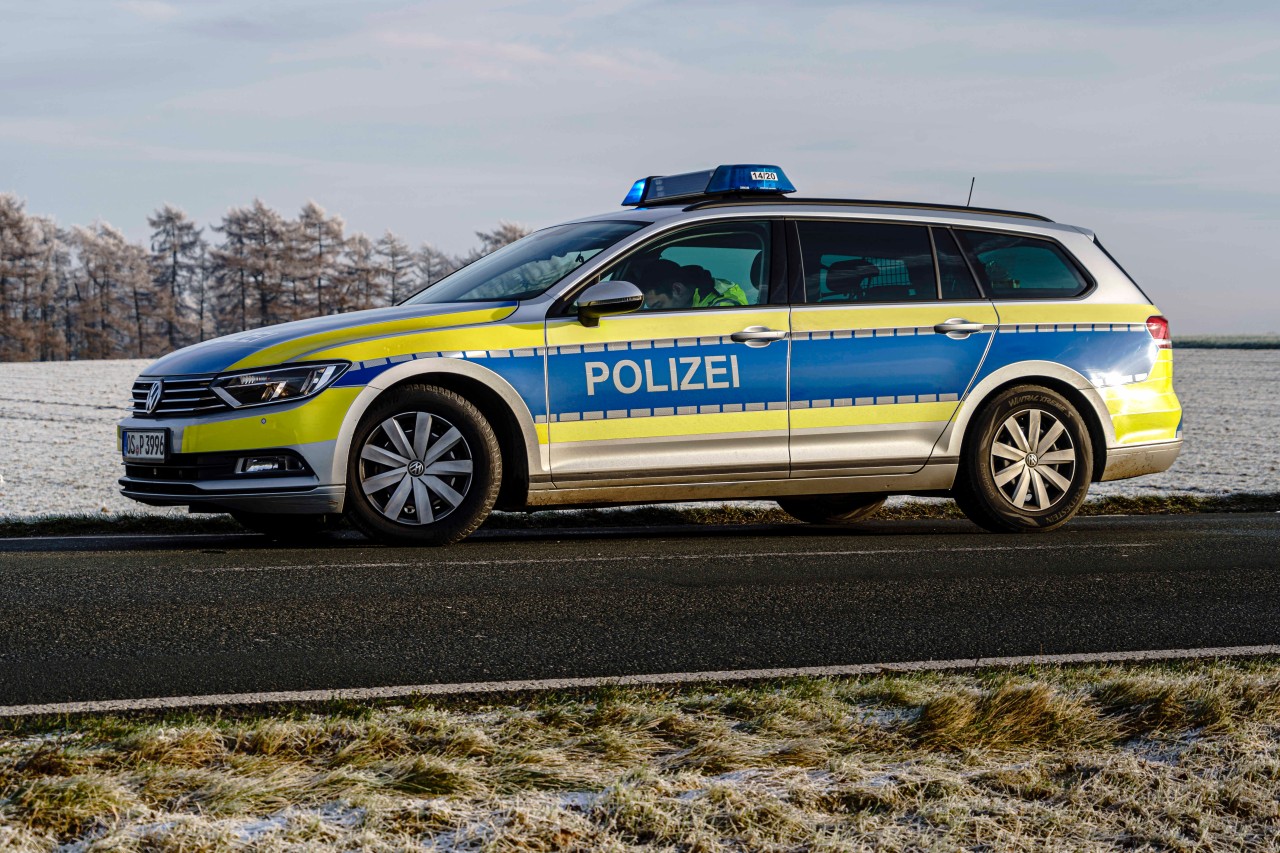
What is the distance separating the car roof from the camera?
27.8 ft

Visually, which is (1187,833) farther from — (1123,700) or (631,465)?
(631,465)

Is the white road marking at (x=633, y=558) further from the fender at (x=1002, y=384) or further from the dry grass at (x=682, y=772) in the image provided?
the dry grass at (x=682, y=772)

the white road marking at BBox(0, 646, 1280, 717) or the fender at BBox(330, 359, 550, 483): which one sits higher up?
the fender at BBox(330, 359, 550, 483)

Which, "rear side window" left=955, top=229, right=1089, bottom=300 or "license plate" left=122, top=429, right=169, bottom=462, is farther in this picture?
Answer: "rear side window" left=955, top=229, right=1089, bottom=300

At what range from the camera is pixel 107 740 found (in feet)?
12.4

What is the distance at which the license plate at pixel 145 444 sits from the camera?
300 inches

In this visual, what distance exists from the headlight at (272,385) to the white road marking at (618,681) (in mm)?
3138

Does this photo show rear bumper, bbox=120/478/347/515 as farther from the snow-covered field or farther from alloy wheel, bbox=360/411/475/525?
the snow-covered field

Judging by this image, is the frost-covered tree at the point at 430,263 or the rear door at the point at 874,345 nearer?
the rear door at the point at 874,345

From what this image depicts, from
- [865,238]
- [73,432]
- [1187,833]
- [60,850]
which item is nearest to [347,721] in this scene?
[60,850]

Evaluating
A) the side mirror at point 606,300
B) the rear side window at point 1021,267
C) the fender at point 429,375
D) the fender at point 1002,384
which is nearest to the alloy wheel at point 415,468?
the fender at point 429,375

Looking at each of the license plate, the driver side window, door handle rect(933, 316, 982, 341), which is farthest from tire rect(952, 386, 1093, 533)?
the license plate

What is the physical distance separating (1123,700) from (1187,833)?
106 cm

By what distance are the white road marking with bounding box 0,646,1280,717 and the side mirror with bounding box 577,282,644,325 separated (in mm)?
3173
